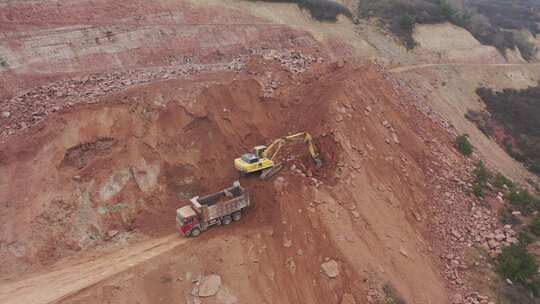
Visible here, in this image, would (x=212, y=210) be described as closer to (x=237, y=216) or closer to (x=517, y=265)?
(x=237, y=216)

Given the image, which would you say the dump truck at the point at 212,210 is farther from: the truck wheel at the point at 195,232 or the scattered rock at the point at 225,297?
→ the scattered rock at the point at 225,297

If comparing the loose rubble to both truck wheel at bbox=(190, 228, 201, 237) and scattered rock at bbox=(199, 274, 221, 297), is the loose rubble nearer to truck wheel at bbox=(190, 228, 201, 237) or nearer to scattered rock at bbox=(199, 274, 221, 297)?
truck wheel at bbox=(190, 228, 201, 237)

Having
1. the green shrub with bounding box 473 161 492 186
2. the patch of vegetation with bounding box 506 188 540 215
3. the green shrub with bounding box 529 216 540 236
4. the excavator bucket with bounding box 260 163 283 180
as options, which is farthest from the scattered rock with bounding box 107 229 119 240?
the patch of vegetation with bounding box 506 188 540 215

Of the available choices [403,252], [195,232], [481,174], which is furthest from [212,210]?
[481,174]

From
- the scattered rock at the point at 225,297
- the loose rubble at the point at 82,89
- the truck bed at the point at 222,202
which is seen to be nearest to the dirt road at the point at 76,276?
the truck bed at the point at 222,202

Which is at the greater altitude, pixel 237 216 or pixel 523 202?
pixel 523 202
